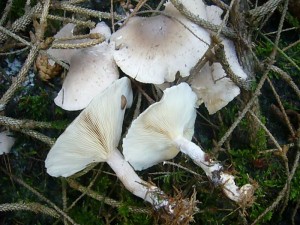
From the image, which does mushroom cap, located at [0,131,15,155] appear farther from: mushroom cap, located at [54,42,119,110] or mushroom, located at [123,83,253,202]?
mushroom, located at [123,83,253,202]

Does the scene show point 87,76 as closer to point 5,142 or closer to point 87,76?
point 87,76

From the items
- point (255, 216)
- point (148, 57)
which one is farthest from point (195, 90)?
point (255, 216)

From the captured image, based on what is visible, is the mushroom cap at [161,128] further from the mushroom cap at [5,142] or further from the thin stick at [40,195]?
the mushroom cap at [5,142]

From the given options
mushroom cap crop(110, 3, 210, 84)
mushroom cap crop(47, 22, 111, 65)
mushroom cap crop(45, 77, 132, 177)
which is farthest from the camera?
mushroom cap crop(47, 22, 111, 65)

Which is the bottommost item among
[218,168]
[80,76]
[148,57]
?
[218,168]

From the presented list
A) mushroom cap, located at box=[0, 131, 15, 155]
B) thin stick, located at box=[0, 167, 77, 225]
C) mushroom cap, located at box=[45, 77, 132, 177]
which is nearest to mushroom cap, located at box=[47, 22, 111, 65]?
mushroom cap, located at box=[45, 77, 132, 177]

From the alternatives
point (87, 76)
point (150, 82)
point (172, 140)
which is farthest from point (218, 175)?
point (87, 76)

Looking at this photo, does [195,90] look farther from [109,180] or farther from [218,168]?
[109,180]

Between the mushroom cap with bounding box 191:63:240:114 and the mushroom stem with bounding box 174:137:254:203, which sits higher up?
the mushroom cap with bounding box 191:63:240:114
